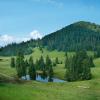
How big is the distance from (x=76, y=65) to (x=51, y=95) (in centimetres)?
10266

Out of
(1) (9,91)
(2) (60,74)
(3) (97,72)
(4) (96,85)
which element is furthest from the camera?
(2) (60,74)

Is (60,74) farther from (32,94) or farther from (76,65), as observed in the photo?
(32,94)

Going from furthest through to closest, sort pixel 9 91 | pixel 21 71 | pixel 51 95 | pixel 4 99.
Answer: pixel 21 71, pixel 51 95, pixel 9 91, pixel 4 99

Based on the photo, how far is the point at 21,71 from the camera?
509ft

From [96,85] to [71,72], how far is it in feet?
221

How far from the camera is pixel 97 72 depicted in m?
167

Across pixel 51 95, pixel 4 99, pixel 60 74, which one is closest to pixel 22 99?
pixel 4 99

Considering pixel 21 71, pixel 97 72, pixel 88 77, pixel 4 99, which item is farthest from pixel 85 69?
pixel 4 99

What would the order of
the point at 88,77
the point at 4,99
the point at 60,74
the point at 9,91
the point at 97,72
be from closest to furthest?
the point at 4,99
the point at 9,91
the point at 88,77
the point at 97,72
the point at 60,74

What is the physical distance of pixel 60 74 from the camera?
188 m

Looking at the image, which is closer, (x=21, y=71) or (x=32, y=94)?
(x=32, y=94)

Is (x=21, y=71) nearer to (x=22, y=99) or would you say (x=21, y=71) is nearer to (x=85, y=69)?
(x=85, y=69)

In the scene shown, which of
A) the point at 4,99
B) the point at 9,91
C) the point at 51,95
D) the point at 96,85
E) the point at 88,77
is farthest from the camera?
the point at 88,77

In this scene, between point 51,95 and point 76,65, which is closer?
point 51,95
